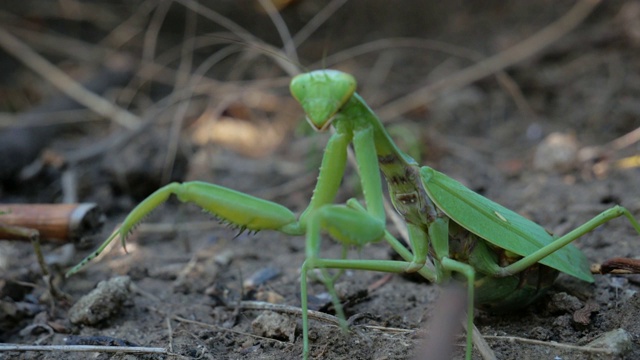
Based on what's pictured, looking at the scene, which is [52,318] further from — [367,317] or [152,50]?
[152,50]

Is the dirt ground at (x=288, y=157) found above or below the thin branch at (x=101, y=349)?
above

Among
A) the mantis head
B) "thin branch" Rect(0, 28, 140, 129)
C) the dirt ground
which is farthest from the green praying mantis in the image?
"thin branch" Rect(0, 28, 140, 129)

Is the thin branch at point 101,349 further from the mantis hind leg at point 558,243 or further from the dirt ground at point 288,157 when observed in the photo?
the mantis hind leg at point 558,243

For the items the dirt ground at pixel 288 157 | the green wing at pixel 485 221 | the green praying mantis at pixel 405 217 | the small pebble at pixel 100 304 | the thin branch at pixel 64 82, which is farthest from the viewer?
the thin branch at pixel 64 82

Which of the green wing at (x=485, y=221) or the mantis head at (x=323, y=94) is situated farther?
the green wing at (x=485, y=221)

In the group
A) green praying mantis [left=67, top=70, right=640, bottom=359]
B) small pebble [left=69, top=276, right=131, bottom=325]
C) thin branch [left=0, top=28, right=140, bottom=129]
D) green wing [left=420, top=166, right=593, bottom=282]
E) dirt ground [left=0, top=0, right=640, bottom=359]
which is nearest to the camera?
green praying mantis [left=67, top=70, right=640, bottom=359]

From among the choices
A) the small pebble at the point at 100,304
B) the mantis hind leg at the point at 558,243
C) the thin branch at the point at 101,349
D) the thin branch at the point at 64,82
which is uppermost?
the thin branch at the point at 64,82

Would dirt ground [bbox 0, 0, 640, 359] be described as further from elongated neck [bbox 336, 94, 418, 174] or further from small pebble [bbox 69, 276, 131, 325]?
elongated neck [bbox 336, 94, 418, 174]

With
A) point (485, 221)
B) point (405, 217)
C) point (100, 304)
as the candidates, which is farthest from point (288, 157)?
point (485, 221)

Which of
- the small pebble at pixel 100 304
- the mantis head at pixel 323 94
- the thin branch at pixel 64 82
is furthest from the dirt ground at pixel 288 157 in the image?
the mantis head at pixel 323 94
